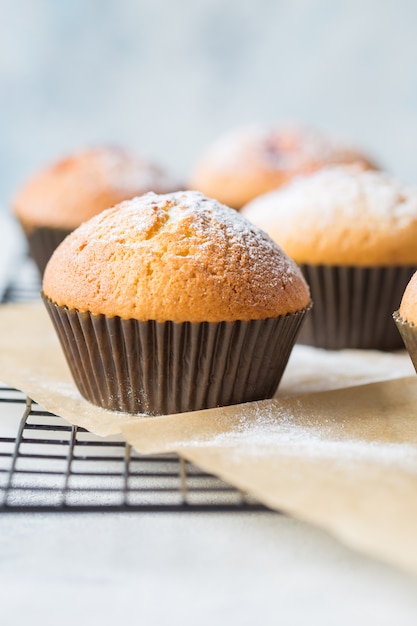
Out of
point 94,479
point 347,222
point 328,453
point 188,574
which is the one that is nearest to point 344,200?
point 347,222

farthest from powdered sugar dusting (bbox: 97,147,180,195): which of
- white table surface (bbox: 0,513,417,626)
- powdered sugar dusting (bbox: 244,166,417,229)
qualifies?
Result: white table surface (bbox: 0,513,417,626)

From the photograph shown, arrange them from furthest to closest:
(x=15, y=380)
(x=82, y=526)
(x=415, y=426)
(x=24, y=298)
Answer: (x=24, y=298) < (x=15, y=380) < (x=415, y=426) < (x=82, y=526)

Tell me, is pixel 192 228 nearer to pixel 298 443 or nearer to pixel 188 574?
pixel 298 443

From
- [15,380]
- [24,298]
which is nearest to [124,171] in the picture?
[24,298]

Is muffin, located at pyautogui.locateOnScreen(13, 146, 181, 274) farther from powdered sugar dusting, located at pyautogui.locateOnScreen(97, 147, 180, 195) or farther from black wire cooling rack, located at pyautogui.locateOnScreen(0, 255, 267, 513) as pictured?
black wire cooling rack, located at pyautogui.locateOnScreen(0, 255, 267, 513)

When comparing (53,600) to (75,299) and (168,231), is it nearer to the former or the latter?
(75,299)
